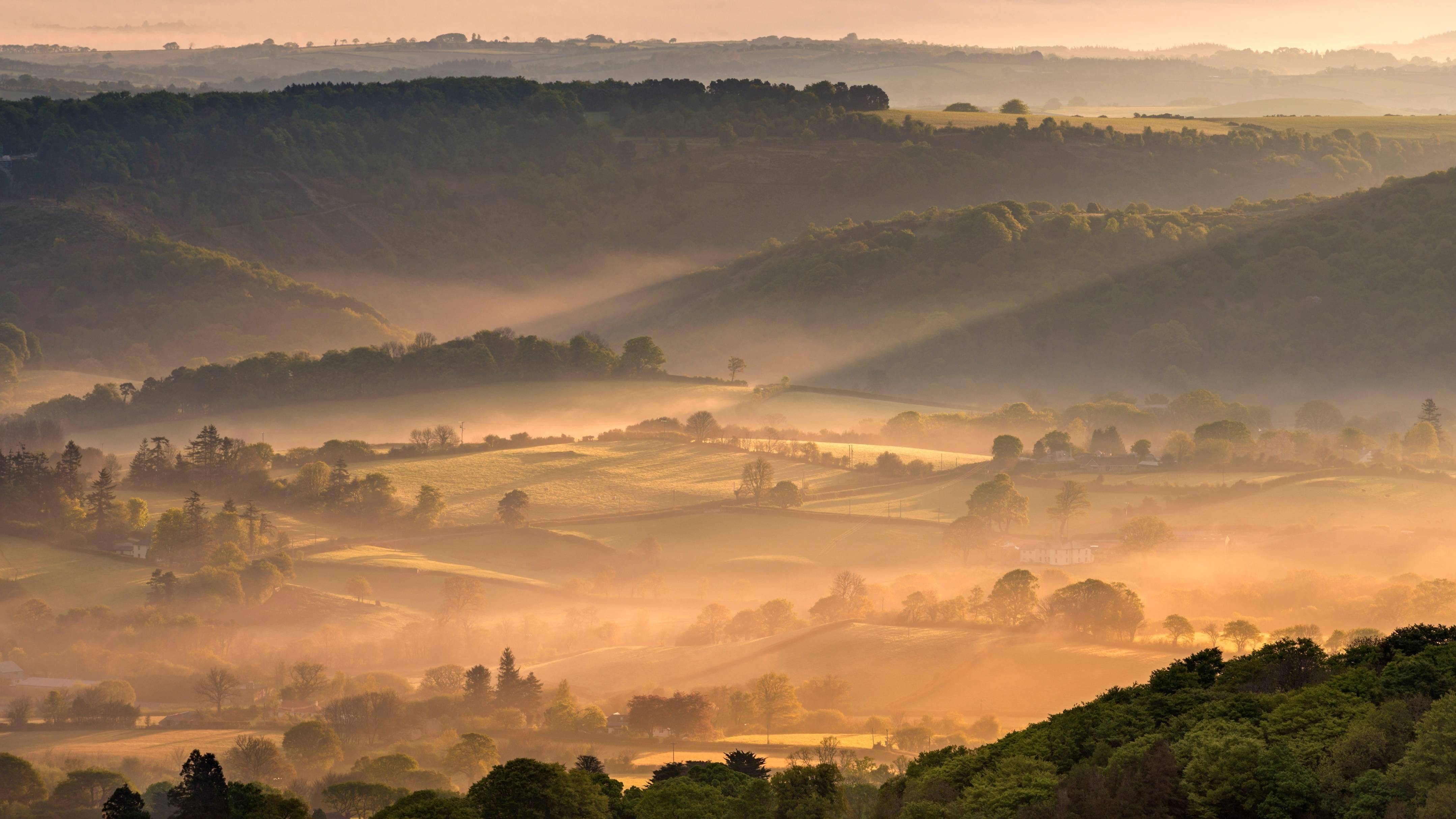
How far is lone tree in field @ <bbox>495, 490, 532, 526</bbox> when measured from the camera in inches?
4225

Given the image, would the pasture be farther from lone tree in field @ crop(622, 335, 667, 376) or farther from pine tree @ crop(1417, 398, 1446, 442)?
pine tree @ crop(1417, 398, 1446, 442)

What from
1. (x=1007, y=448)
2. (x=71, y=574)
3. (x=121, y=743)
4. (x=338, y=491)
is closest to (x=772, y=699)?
(x=121, y=743)

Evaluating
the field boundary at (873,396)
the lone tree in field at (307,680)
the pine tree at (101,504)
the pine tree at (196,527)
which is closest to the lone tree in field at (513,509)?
the pine tree at (196,527)

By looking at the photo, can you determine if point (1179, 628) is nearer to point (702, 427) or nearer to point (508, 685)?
point (508, 685)

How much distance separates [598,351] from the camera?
16362cm

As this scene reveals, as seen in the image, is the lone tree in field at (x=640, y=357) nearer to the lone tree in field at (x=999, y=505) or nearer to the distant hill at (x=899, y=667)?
the lone tree in field at (x=999, y=505)

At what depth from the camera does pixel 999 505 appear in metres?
107

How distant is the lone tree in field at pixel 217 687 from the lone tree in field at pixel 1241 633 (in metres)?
48.3

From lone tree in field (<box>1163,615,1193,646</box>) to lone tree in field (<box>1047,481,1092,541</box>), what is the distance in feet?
82.6

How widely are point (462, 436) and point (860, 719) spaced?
228ft

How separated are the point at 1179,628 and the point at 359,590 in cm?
4580

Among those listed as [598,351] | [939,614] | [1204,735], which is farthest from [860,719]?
[598,351]

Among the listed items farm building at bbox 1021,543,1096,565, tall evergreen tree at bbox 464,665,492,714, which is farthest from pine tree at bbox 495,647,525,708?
farm building at bbox 1021,543,1096,565

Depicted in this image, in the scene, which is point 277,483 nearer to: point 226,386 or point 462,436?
point 462,436
